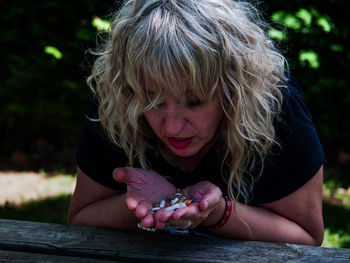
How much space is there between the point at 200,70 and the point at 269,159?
506mm

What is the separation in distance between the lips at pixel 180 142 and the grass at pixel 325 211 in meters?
1.59

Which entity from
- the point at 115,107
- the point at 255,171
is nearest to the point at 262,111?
the point at 255,171

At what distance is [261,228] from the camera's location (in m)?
1.62

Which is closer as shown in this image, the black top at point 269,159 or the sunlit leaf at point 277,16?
the black top at point 269,159

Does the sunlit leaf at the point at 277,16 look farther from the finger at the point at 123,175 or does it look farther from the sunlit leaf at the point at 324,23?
the finger at the point at 123,175

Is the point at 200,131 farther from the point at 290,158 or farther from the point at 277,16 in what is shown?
the point at 277,16

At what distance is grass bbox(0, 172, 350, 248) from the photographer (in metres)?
2.92

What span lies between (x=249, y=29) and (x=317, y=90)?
230 centimetres

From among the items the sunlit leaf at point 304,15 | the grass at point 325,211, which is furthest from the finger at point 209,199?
the sunlit leaf at point 304,15

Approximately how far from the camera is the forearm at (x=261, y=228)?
1.57m

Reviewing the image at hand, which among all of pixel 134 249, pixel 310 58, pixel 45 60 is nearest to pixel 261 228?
pixel 134 249

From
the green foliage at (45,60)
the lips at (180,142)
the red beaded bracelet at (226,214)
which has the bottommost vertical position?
the green foliage at (45,60)

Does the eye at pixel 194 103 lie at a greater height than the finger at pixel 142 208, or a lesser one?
greater

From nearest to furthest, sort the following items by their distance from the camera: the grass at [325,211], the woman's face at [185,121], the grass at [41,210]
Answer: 1. the woman's face at [185,121]
2. the grass at [325,211]
3. the grass at [41,210]
